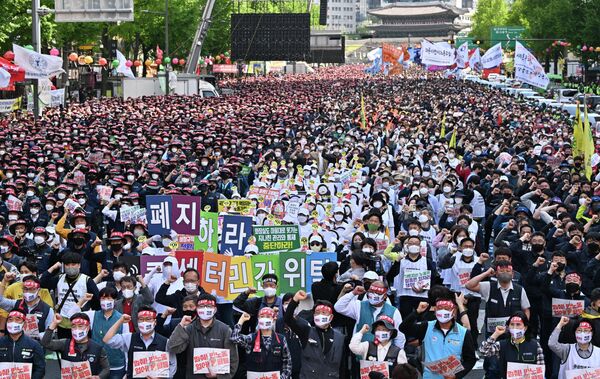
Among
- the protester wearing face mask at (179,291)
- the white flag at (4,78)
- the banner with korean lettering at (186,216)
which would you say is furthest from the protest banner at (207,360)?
the white flag at (4,78)

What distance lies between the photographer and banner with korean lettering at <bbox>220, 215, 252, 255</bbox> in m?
12.9

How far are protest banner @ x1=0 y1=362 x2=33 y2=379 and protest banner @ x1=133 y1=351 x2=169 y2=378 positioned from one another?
2.66 ft

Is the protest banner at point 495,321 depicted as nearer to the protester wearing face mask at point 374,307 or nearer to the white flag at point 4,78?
the protester wearing face mask at point 374,307

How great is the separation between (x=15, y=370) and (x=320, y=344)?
91.6 inches

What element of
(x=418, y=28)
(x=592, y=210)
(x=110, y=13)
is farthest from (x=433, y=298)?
(x=418, y=28)

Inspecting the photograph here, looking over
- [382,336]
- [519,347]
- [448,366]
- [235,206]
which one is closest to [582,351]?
[519,347]

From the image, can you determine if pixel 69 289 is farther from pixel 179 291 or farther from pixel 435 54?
pixel 435 54

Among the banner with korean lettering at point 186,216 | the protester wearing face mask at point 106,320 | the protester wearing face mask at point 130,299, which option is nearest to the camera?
the protester wearing face mask at point 106,320

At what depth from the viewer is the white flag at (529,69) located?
32375 mm

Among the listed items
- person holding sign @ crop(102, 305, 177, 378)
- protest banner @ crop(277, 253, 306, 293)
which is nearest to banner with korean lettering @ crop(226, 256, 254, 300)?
protest banner @ crop(277, 253, 306, 293)

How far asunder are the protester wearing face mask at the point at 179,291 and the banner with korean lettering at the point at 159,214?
2.45 metres

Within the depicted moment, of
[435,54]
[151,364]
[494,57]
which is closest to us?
[151,364]

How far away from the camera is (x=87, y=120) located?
3300 centimetres

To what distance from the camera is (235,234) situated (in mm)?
12883
